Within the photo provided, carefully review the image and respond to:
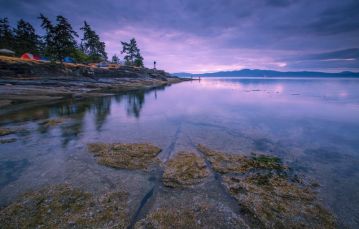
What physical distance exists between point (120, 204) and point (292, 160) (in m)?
11.3

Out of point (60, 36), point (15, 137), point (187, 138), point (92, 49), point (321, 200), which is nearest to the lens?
point (321, 200)

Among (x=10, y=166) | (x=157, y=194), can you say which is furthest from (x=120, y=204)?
(x=10, y=166)

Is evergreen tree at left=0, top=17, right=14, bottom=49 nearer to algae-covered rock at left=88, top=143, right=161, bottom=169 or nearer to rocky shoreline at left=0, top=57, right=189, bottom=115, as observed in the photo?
rocky shoreline at left=0, top=57, right=189, bottom=115

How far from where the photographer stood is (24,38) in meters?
73.1

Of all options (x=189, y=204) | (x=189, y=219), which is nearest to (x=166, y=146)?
(x=189, y=204)

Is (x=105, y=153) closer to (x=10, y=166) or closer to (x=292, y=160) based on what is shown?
(x=10, y=166)

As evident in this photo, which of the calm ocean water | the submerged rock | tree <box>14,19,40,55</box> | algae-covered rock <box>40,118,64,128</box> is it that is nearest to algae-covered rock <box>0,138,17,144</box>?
the calm ocean water

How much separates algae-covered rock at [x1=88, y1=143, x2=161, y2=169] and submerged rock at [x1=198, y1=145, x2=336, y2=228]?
4092 mm

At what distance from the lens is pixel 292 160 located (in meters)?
11.8

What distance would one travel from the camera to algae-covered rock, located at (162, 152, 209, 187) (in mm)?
8898

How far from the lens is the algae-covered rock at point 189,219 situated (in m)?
6.23

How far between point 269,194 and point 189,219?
4.12 metres

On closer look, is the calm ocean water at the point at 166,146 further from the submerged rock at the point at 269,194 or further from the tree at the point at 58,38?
the tree at the point at 58,38

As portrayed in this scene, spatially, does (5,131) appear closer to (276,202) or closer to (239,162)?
(239,162)
